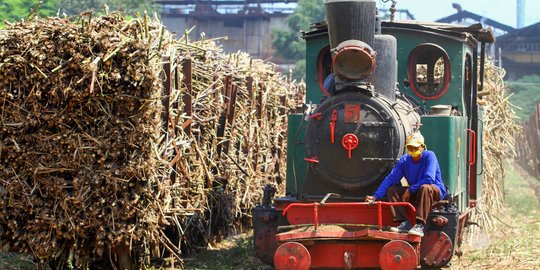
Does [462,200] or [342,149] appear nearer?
[342,149]

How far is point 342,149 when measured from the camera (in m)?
8.72

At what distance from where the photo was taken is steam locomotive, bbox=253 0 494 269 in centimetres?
815

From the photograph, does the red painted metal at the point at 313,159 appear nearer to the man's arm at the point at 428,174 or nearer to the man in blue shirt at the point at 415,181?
the man in blue shirt at the point at 415,181

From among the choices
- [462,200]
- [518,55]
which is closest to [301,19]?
[518,55]

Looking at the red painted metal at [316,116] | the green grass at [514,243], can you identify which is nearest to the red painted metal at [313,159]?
the red painted metal at [316,116]

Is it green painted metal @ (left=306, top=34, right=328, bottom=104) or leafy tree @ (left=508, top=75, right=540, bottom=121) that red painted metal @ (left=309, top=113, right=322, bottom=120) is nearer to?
green painted metal @ (left=306, top=34, right=328, bottom=104)

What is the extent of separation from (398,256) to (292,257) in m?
0.95

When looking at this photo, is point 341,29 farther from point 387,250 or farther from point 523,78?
point 523,78

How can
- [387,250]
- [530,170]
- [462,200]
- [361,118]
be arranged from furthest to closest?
[530,170] → [462,200] → [361,118] → [387,250]

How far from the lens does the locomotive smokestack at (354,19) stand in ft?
28.6

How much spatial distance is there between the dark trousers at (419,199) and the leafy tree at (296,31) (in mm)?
35457

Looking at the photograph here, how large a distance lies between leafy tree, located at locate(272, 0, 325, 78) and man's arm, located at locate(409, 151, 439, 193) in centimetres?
3545

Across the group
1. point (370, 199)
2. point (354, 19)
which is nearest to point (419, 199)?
point (370, 199)

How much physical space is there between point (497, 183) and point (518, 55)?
27.6 metres
